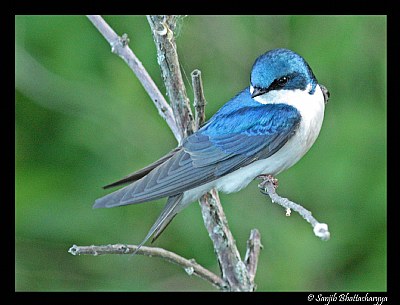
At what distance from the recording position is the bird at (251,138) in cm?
189

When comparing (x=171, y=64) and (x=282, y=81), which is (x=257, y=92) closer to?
(x=282, y=81)

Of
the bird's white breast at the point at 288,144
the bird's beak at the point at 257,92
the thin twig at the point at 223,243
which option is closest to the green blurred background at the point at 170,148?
the bird's white breast at the point at 288,144

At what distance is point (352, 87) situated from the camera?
94.0 inches

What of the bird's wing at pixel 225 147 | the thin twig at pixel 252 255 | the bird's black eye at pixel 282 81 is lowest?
the thin twig at pixel 252 255

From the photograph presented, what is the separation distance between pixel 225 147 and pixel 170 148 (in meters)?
0.39

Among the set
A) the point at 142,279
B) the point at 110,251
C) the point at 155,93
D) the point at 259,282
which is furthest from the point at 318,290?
the point at 110,251

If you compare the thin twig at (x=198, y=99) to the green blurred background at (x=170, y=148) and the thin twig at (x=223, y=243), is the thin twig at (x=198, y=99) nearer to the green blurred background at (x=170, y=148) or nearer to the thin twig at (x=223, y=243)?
the thin twig at (x=223, y=243)

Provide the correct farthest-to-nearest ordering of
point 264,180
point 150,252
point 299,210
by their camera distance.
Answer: point 264,180
point 150,252
point 299,210

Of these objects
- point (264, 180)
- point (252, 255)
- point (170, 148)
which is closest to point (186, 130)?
point (264, 180)

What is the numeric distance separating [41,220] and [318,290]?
872 millimetres

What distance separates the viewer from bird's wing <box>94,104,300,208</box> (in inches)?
74.1

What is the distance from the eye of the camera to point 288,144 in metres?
1.98

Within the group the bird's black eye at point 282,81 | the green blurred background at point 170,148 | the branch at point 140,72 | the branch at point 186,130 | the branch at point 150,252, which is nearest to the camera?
the branch at point 150,252
